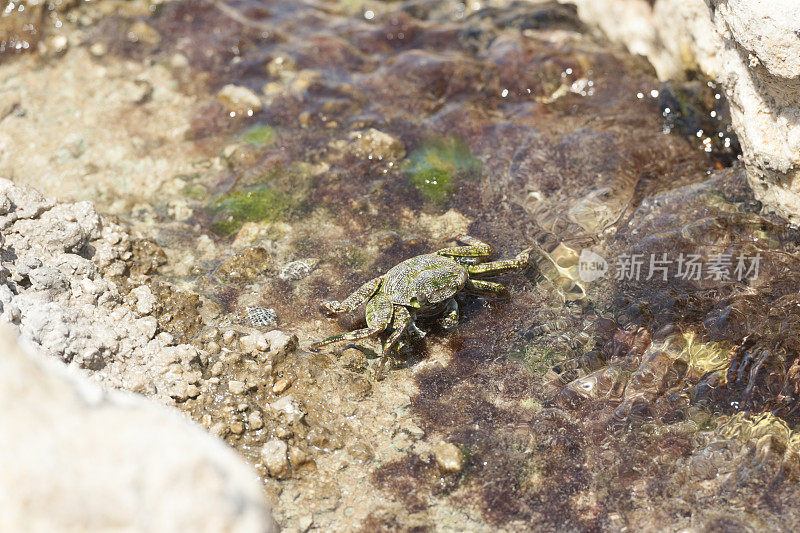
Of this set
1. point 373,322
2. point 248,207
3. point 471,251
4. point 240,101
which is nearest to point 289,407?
point 373,322

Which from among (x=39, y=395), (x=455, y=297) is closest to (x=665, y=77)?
(x=455, y=297)

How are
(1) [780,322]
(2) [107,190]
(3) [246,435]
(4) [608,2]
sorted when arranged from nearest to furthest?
(3) [246,435] → (1) [780,322] → (2) [107,190] → (4) [608,2]

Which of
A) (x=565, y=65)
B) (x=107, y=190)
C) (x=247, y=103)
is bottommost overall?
(x=107, y=190)

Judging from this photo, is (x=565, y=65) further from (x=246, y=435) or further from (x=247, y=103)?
(x=246, y=435)

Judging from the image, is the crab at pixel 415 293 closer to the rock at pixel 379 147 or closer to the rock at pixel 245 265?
the rock at pixel 245 265

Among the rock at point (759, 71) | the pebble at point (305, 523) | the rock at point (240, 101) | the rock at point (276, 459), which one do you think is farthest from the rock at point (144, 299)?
the rock at point (759, 71)

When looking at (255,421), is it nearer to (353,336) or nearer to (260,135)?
(353,336)
